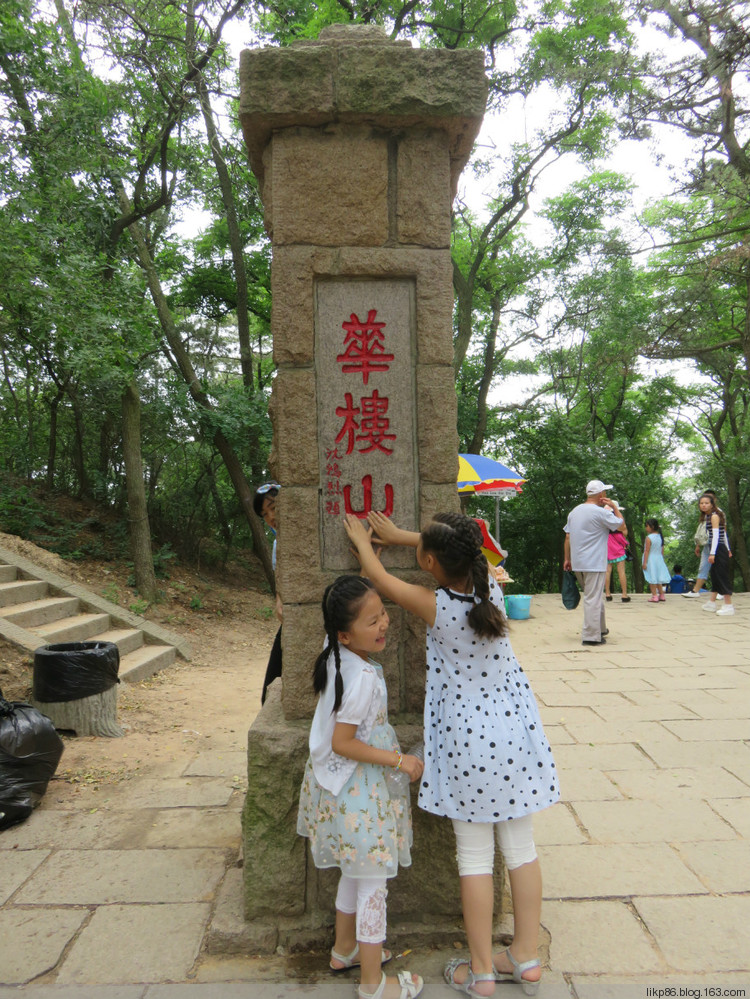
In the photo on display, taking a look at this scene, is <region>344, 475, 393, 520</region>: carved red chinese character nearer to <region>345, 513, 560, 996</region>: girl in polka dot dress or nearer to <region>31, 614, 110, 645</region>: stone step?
<region>345, 513, 560, 996</region>: girl in polka dot dress

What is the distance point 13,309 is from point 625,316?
12.0m

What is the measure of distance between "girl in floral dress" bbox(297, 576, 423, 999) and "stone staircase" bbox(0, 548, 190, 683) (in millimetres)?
4572

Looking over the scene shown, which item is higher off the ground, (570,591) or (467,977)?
A: (570,591)

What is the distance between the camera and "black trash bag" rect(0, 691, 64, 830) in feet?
11.2

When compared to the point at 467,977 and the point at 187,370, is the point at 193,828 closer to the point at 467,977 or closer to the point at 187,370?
the point at 467,977

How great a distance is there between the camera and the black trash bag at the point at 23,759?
341 cm

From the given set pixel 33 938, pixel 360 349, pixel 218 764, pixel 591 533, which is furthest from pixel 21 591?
pixel 591 533

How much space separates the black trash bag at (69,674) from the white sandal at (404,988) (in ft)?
10.6

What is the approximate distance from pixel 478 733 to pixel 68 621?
5.82 m

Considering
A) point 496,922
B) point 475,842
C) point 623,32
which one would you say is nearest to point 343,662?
point 475,842

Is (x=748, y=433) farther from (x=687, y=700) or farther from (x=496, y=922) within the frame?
(x=496, y=922)

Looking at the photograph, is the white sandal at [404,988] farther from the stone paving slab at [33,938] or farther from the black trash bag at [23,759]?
the black trash bag at [23,759]

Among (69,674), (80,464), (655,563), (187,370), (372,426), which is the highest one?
(187,370)

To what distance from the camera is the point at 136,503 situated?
903cm
